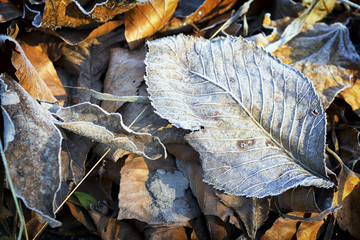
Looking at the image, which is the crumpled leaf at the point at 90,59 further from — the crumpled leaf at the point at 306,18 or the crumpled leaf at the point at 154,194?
the crumpled leaf at the point at 306,18

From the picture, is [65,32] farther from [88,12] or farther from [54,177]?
[54,177]

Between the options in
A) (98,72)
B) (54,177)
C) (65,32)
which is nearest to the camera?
(54,177)

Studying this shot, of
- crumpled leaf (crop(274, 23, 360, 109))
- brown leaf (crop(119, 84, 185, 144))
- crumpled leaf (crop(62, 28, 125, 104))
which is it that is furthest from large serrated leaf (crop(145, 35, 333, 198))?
crumpled leaf (crop(62, 28, 125, 104))

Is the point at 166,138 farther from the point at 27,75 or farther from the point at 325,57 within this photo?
the point at 325,57

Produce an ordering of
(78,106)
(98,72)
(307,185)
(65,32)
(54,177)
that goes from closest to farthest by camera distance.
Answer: (54,177) → (307,185) → (78,106) → (65,32) → (98,72)

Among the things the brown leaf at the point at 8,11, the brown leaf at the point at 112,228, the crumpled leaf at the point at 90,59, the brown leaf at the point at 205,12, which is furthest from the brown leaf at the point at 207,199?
the brown leaf at the point at 8,11

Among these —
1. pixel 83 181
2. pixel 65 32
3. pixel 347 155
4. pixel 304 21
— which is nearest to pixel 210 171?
pixel 83 181
